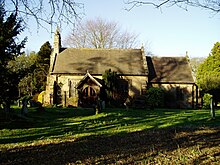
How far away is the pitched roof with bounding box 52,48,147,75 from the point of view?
3878 centimetres

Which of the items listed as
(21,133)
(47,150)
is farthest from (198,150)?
(21,133)

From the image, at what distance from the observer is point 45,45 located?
51.8 meters

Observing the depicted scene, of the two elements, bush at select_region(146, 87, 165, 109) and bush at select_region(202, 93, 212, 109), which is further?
bush at select_region(202, 93, 212, 109)

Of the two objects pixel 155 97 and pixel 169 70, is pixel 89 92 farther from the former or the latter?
pixel 169 70

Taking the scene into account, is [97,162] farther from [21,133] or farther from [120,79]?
[120,79]

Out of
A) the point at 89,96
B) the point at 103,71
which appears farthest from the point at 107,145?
the point at 103,71

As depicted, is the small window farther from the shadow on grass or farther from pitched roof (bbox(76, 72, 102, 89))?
the shadow on grass

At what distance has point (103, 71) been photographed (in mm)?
38625

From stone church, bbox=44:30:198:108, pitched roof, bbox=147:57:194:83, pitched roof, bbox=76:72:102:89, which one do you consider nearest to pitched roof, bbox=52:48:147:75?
stone church, bbox=44:30:198:108

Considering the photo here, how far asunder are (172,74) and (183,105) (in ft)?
15.1

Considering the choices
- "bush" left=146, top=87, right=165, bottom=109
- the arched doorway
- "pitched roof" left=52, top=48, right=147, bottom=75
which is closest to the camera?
"bush" left=146, top=87, right=165, bottom=109

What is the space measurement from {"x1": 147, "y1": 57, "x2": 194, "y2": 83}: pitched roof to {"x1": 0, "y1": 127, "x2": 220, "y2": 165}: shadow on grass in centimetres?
2648

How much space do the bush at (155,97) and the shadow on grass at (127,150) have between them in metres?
21.7

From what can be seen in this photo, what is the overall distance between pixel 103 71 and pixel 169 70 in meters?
9.89
